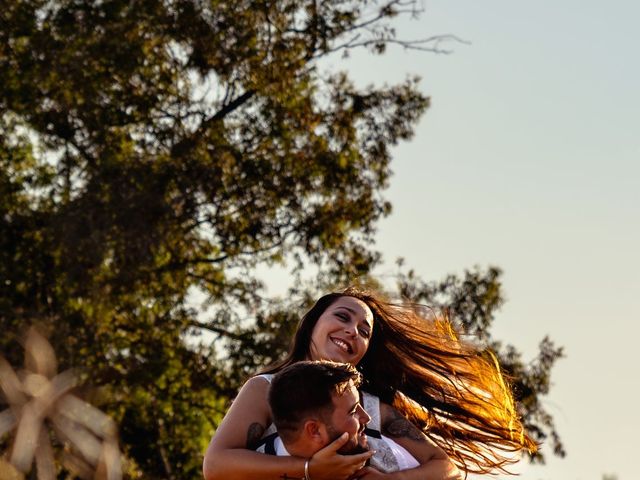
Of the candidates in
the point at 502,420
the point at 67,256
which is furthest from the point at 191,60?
the point at 502,420

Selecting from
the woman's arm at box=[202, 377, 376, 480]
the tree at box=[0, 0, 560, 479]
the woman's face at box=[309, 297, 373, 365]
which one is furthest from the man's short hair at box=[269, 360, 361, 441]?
the tree at box=[0, 0, 560, 479]

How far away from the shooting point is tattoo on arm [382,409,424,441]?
5.14m

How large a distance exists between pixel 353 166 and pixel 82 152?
3714mm

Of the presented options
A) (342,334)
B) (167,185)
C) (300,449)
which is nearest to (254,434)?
(300,449)

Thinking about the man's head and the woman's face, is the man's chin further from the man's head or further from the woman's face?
the woman's face

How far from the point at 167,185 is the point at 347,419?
13.7 metres

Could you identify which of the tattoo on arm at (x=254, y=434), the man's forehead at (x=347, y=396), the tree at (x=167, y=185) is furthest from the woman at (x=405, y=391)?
the tree at (x=167, y=185)

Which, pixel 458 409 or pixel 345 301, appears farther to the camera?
pixel 458 409

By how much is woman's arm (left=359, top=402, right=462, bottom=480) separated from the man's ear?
Result: 1.89ft

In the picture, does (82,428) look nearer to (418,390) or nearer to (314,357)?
(314,357)

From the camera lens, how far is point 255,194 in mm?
18688

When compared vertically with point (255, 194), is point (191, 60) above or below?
above

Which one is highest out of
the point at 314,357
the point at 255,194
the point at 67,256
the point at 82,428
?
the point at 255,194

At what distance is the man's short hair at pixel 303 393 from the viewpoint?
13.9ft
